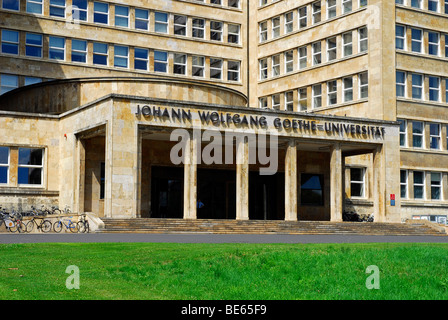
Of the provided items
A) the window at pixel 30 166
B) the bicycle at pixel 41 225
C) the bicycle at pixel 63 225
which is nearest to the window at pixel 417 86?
the window at pixel 30 166

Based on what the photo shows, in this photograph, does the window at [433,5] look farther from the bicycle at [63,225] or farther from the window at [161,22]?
the bicycle at [63,225]

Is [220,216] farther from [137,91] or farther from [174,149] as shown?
Answer: [137,91]

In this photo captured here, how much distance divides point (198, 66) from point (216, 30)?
4.16 m

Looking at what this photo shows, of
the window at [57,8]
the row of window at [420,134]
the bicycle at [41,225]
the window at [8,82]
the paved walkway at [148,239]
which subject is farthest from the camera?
the window at [57,8]

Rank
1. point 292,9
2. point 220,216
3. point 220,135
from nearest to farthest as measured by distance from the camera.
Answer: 1. point 220,135
2. point 220,216
3. point 292,9

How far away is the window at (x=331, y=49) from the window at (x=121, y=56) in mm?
16943

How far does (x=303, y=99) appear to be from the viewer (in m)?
59.7

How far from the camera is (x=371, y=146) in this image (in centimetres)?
4353

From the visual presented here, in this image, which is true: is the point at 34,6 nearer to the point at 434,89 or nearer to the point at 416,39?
the point at 416,39

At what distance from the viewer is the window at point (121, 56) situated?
190ft

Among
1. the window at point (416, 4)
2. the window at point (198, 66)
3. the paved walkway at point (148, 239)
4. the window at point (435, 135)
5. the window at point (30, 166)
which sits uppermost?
the window at point (416, 4)
